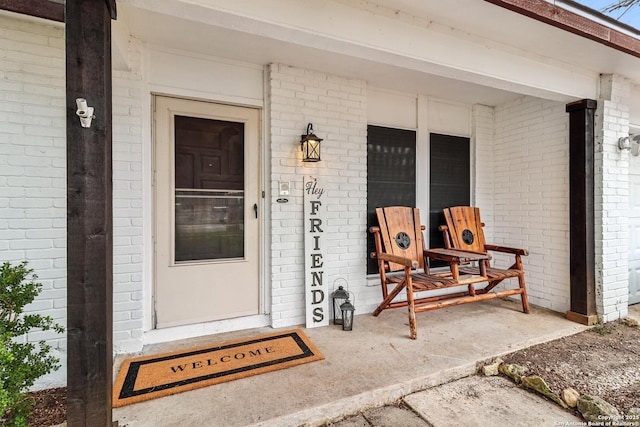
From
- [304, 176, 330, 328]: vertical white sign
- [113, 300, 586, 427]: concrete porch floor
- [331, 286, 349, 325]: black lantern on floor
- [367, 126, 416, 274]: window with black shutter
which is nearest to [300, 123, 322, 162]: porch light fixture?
[304, 176, 330, 328]: vertical white sign

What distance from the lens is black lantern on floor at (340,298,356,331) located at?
105 inches

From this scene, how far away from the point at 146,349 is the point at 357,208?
6.94 feet

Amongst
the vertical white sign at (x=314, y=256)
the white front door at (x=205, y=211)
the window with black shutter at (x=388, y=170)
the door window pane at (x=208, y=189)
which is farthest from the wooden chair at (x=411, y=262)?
the door window pane at (x=208, y=189)

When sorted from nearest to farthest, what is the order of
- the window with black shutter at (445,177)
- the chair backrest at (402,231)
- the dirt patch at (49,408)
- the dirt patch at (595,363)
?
the dirt patch at (49,408) < the dirt patch at (595,363) < the chair backrest at (402,231) < the window with black shutter at (445,177)

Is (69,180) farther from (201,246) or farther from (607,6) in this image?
(607,6)

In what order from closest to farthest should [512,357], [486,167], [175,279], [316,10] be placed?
1. [316,10]
2. [512,357]
3. [175,279]
4. [486,167]

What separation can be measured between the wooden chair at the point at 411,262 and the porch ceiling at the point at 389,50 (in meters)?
1.37

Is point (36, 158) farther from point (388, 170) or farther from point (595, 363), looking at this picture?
point (595, 363)

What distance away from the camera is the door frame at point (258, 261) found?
8.07 ft

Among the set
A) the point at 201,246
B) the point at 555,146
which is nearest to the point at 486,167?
the point at 555,146

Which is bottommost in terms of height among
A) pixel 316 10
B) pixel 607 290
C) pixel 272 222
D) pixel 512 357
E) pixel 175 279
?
pixel 512 357

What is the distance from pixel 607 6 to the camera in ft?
7.66

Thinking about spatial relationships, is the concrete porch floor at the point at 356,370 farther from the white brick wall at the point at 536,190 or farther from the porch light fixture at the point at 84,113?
the porch light fixture at the point at 84,113

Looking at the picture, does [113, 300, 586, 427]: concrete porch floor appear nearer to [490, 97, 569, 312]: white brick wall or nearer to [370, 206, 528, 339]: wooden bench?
[370, 206, 528, 339]: wooden bench
